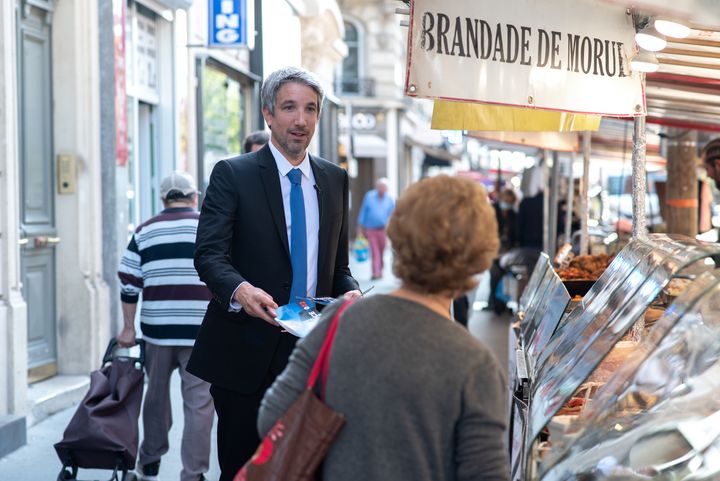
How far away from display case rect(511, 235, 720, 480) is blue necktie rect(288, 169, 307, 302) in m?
0.91

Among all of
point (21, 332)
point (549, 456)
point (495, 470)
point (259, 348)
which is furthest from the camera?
point (21, 332)

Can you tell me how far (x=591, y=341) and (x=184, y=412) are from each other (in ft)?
10.2

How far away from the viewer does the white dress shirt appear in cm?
417

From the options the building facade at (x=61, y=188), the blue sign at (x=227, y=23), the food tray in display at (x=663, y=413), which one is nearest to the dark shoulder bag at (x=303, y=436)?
the food tray in display at (x=663, y=413)

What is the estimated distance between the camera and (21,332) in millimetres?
7336

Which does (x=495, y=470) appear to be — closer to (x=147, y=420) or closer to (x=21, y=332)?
(x=147, y=420)

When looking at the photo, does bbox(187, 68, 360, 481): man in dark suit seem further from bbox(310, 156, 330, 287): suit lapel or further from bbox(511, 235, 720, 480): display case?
bbox(511, 235, 720, 480): display case

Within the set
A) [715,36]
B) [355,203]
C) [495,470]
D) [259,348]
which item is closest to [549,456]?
[495,470]

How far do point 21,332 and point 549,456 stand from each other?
4.98 m

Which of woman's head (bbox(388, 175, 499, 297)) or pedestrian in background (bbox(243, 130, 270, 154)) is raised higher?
pedestrian in background (bbox(243, 130, 270, 154))

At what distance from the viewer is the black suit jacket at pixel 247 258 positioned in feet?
13.3

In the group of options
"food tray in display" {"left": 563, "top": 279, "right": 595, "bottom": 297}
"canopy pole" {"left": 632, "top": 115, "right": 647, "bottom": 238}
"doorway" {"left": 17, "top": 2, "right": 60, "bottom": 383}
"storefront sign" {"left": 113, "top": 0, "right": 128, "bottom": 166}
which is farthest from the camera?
"storefront sign" {"left": 113, "top": 0, "right": 128, "bottom": 166}

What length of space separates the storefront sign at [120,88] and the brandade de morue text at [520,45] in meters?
5.01

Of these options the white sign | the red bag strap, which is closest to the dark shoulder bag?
the red bag strap
